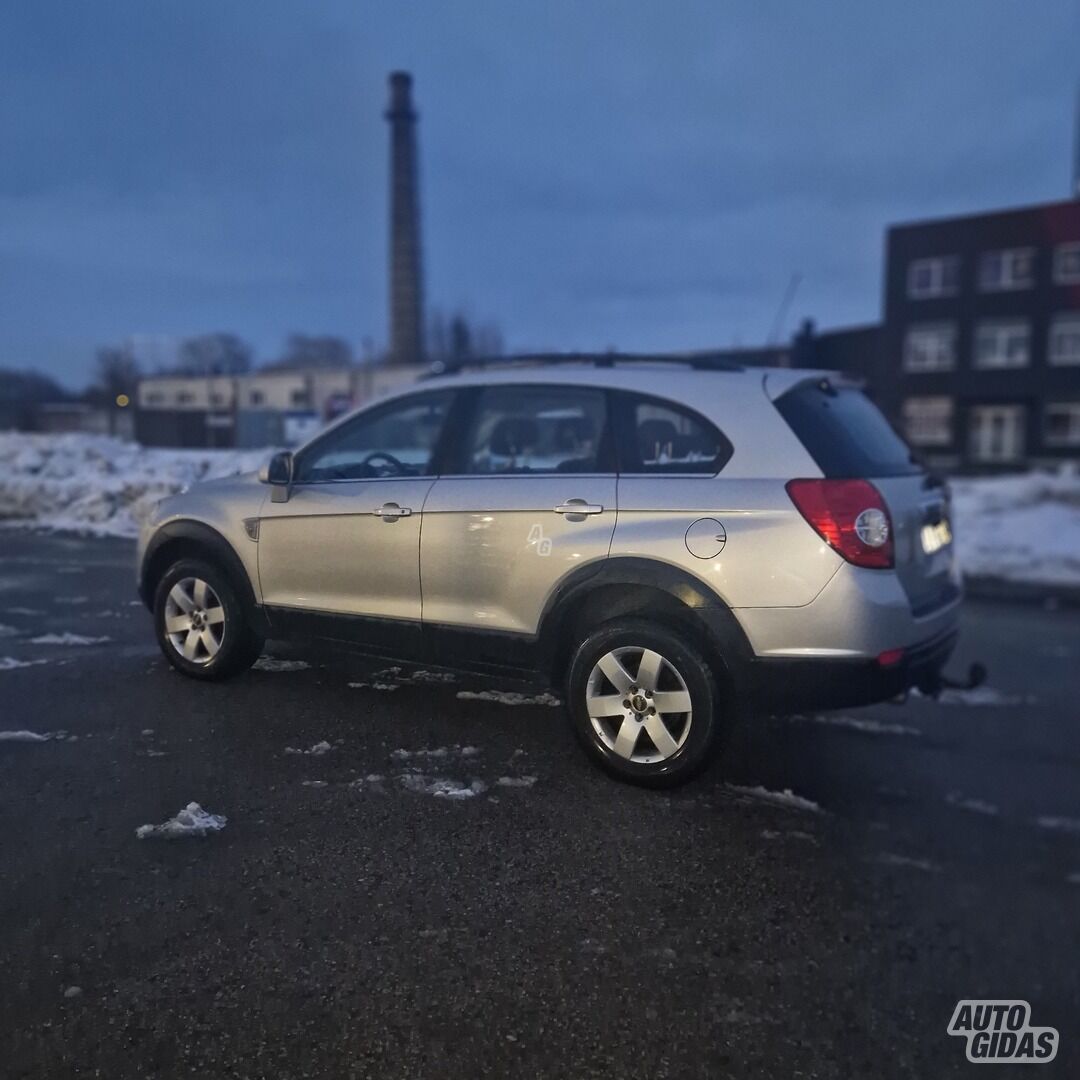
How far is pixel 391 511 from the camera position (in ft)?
15.5

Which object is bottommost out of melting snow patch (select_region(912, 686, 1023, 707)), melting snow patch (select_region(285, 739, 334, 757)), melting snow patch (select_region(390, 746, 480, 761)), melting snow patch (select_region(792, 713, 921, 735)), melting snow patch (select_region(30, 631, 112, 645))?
melting snow patch (select_region(912, 686, 1023, 707))

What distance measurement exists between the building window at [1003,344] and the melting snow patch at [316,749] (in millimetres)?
48007

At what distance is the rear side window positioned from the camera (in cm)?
418

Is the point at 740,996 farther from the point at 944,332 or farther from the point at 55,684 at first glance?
the point at 944,332

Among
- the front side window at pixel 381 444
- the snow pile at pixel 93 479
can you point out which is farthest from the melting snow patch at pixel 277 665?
the snow pile at pixel 93 479

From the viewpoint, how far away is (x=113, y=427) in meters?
26.5

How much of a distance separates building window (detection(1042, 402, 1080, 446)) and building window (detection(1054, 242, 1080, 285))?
541 cm

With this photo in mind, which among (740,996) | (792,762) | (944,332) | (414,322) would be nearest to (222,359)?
(792,762)

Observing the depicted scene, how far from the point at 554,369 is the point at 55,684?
3.17 m

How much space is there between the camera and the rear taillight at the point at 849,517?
3881mm

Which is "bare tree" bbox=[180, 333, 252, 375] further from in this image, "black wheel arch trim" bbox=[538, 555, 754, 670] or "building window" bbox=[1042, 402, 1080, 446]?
"building window" bbox=[1042, 402, 1080, 446]

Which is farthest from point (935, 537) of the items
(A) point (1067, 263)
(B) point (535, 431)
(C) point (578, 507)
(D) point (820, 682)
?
(A) point (1067, 263)

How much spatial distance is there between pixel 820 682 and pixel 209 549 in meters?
3.22

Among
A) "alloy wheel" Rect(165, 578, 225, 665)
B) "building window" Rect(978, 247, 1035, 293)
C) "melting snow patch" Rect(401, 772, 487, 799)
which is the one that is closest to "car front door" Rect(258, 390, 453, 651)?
"alloy wheel" Rect(165, 578, 225, 665)
